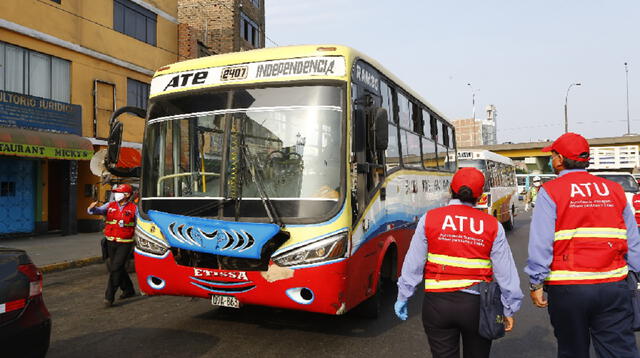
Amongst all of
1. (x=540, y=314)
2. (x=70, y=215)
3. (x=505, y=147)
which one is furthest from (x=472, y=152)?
(x=505, y=147)

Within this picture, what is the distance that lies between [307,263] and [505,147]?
55.1 metres

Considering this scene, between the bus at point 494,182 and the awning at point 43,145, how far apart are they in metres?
12.3

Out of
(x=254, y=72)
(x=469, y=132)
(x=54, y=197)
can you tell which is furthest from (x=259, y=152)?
(x=469, y=132)

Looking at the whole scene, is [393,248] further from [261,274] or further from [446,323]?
[446,323]

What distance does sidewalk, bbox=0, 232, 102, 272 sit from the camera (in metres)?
11.2

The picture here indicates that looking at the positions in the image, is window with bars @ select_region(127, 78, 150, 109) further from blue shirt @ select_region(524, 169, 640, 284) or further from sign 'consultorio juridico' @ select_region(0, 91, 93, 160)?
blue shirt @ select_region(524, 169, 640, 284)

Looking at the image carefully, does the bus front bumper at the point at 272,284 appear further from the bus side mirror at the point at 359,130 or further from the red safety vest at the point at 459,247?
the red safety vest at the point at 459,247

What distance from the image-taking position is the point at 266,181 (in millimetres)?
5086

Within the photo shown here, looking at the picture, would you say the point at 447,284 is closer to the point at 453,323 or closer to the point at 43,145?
the point at 453,323

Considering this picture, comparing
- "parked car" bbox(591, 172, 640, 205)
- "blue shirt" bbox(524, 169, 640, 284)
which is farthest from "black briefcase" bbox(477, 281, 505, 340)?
"parked car" bbox(591, 172, 640, 205)

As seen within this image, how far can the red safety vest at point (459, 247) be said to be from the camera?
303 centimetres

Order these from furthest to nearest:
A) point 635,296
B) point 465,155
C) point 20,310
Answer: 1. point 465,155
2. point 20,310
3. point 635,296

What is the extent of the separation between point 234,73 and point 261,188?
55.4 inches

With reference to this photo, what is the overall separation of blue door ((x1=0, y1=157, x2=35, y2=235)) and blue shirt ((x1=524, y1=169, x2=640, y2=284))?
654 inches
